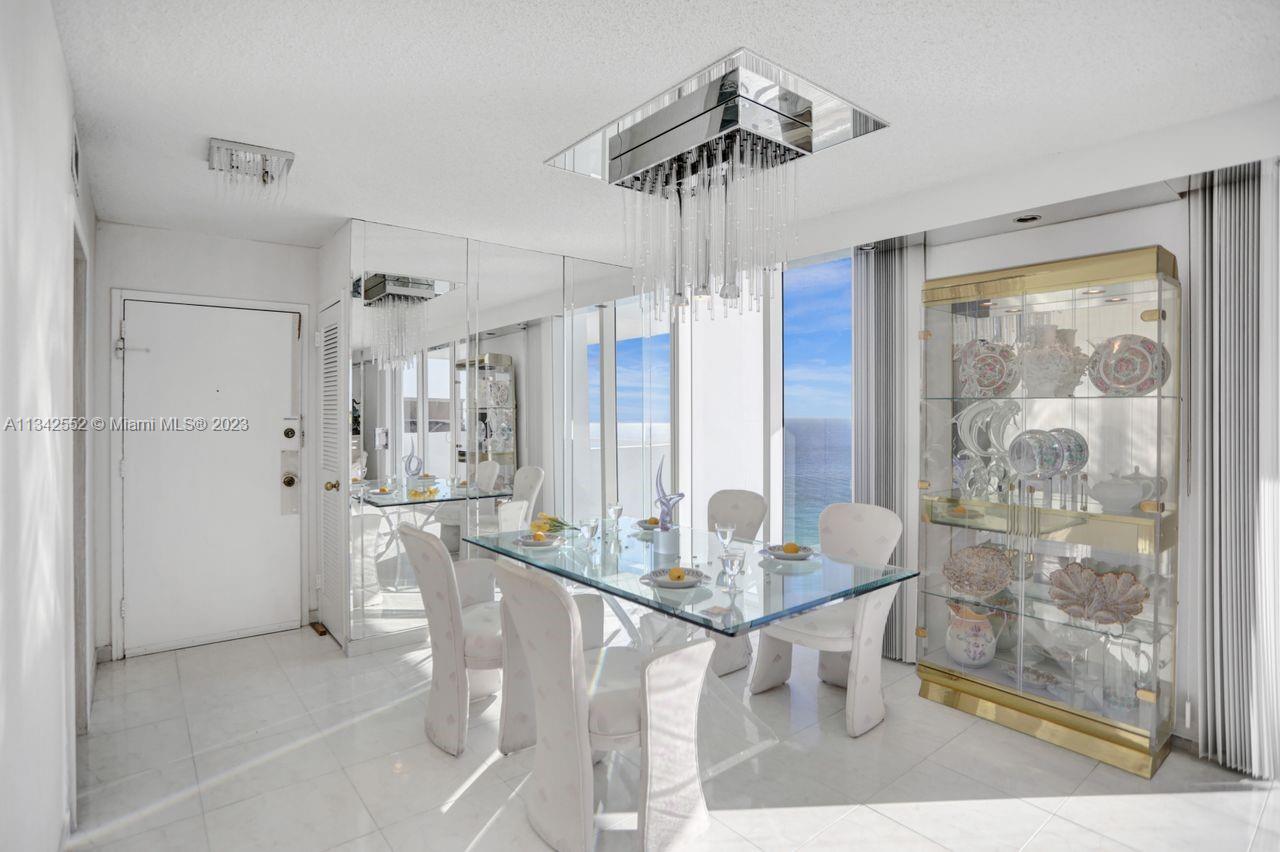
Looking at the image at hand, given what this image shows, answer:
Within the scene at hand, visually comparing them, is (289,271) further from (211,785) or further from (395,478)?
(211,785)

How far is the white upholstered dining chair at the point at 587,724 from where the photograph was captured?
205 cm

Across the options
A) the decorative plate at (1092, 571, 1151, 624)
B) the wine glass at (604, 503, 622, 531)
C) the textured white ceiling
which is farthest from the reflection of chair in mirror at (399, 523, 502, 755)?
the decorative plate at (1092, 571, 1151, 624)

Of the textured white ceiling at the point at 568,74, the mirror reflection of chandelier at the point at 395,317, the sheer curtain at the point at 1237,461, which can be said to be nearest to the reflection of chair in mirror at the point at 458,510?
the mirror reflection of chandelier at the point at 395,317

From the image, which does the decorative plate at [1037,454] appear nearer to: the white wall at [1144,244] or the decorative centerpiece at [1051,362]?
the decorative centerpiece at [1051,362]

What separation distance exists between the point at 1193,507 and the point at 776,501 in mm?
2226

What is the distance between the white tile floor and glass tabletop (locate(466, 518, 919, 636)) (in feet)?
2.38

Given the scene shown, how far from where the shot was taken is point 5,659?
4.33ft

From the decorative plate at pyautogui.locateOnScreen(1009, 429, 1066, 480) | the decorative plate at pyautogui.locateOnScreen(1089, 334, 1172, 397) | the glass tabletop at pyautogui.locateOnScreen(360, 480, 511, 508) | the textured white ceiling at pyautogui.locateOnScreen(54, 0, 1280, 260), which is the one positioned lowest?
the glass tabletop at pyautogui.locateOnScreen(360, 480, 511, 508)

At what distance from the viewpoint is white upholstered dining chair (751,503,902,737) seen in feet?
9.91

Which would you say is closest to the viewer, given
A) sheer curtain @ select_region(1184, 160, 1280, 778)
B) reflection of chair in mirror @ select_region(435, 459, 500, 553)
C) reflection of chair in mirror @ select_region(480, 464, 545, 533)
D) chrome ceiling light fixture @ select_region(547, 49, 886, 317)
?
chrome ceiling light fixture @ select_region(547, 49, 886, 317)

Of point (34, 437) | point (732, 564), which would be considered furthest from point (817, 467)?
point (34, 437)

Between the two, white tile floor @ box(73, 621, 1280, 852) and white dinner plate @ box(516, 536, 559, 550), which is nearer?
white tile floor @ box(73, 621, 1280, 852)

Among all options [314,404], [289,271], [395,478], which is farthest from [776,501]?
[289,271]

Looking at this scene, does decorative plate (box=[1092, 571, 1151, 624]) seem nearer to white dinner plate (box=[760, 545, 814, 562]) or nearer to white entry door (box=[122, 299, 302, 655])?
white dinner plate (box=[760, 545, 814, 562])
